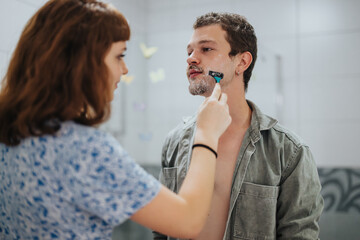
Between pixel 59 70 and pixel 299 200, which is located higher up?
pixel 59 70

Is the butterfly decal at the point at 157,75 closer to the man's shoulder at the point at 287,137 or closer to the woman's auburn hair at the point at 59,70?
the man's shoulder at the point at 287,137

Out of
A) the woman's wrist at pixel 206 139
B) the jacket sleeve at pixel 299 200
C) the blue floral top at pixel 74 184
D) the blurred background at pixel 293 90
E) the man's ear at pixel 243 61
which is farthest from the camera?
the blurred background at pixel 293 90

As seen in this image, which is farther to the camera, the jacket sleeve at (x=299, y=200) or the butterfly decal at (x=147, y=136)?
the butterfly decal at (x=147, y=136)

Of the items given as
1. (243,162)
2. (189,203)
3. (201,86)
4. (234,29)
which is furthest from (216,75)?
(189,203)

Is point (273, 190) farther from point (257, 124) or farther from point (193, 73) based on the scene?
point (193, 73)

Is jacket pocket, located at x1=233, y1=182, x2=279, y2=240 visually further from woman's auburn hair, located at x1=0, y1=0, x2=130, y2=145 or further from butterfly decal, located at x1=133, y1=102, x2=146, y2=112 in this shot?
butterfly decal, located at x1=133, y1=102, x2=146, y2=112

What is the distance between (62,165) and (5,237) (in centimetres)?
26

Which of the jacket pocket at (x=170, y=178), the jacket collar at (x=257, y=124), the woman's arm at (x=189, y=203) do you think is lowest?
the jacket pocket at (x=170, y=178)

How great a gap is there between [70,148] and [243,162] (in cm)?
65

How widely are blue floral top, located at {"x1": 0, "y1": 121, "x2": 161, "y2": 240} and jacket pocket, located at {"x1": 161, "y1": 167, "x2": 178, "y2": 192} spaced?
0.57 m

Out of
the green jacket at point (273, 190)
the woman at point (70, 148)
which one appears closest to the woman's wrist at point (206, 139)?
the woman at point (70, 148)

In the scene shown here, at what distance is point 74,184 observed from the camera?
62 cm

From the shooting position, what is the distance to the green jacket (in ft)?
3.41

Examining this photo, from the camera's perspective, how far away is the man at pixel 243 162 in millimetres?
1060
